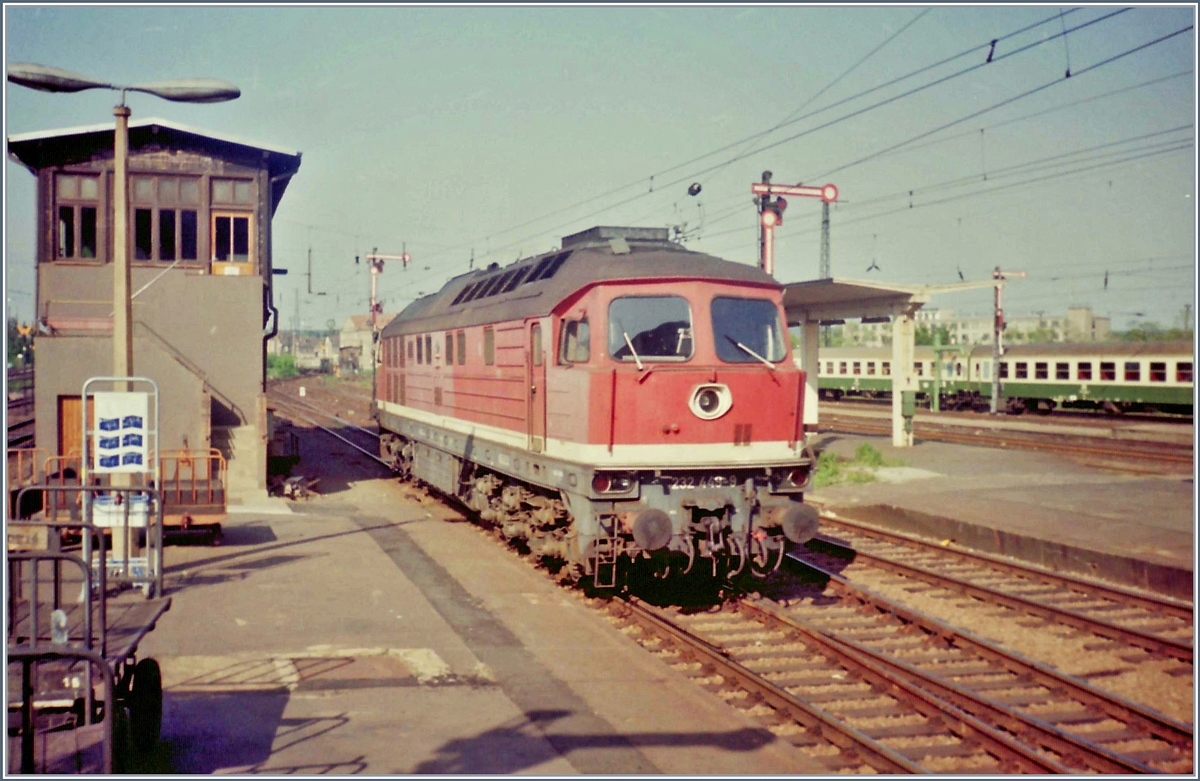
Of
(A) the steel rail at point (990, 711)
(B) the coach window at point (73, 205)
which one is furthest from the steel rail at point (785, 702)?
(B) the coach window at point (73, 205)

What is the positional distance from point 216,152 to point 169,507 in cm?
941

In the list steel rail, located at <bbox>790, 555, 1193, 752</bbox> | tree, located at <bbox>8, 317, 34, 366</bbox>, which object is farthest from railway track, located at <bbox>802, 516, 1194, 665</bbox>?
tree, located at <bbox>8, 317, 34, 366</bbox>

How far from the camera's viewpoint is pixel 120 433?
1020cm

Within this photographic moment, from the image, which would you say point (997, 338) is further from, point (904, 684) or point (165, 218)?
point (904, 684)

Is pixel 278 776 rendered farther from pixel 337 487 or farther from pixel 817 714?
pixel 337 487

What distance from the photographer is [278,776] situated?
589cm

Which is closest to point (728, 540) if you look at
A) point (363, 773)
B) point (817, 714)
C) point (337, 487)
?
point (817, 714)

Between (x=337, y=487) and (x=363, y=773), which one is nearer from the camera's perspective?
(x=363, y=773)

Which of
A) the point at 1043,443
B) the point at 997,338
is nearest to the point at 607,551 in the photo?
the point at 1043,443

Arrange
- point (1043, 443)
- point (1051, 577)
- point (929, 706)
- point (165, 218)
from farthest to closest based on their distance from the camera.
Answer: point (1043, 443), point (165, 218), point (1051, 577), point (929, 706)

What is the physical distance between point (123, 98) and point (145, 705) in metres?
6.99

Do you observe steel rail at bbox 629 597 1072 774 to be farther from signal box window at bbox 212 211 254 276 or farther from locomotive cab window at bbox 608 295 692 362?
signal box window at bbox 212 211 254 276

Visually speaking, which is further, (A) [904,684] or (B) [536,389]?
(B) [536,389]

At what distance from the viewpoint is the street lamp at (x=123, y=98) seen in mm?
9438
